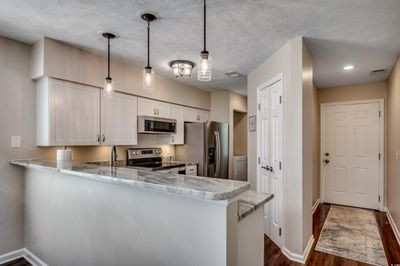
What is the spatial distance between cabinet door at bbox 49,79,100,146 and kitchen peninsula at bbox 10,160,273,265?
1.59ft

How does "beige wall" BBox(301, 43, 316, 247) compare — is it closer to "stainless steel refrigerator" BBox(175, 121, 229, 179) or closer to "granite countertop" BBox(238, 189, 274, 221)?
"granite countertop" BBox(238, 189, 274, 221)

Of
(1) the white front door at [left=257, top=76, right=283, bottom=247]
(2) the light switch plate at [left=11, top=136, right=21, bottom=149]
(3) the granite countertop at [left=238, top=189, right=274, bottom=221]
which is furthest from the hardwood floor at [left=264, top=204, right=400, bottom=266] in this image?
(2) the light switch plate at [left=11, top=136, right=21, bottom=149]

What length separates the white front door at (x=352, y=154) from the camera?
4.38m

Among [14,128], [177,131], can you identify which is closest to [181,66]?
[177,131]

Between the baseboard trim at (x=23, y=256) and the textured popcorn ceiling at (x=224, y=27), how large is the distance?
2.39 m

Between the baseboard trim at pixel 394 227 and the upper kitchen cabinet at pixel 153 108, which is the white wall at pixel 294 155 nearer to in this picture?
the baseboard trim at pixel 394 227

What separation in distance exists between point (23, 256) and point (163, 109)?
2691mm

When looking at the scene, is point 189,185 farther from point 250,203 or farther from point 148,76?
point 148,76

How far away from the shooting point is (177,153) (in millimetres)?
4691

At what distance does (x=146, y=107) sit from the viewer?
3752mm

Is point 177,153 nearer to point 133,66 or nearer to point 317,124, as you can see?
point 133,66

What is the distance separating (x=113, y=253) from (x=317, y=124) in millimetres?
4464

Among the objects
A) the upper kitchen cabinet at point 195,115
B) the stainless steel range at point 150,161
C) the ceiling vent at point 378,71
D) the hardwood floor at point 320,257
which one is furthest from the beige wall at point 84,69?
the ceiling vent at point 378,71

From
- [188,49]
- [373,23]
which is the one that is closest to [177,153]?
[188,49]
